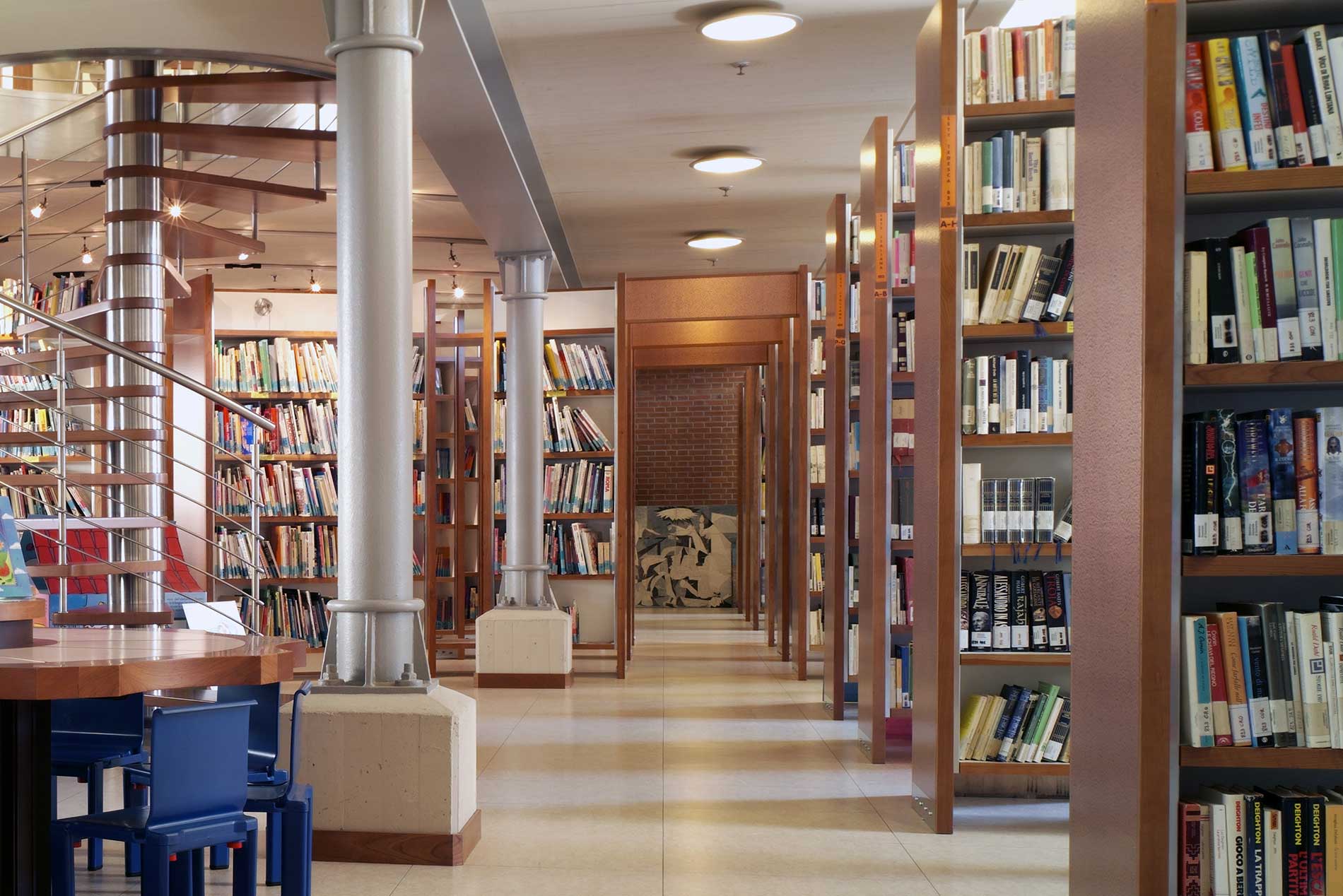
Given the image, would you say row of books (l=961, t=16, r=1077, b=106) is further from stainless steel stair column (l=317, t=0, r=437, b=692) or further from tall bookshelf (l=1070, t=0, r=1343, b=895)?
tall bookshelf (l=1070, t=0, r=1343, b=895)

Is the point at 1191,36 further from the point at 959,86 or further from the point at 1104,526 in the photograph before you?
the point at 959,86

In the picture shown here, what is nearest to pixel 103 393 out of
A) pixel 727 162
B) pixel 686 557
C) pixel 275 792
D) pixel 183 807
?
pixel 275 792

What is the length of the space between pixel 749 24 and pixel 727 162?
218 cm

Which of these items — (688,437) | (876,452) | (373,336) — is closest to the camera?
(373,336)

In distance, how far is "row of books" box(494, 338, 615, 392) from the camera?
845 cm

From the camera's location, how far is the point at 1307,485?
2.00m

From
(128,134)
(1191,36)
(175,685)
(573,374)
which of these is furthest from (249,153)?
(1191,36)

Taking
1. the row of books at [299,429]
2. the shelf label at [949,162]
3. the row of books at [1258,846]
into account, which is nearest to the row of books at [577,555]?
the row of books at [299,429]

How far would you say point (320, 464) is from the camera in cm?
839

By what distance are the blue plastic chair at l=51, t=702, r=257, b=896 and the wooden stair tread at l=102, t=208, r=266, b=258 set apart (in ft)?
12.8

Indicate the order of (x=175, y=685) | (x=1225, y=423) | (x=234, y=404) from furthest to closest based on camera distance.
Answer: (x=234, y=404) < (x=175, y=685) < (x=1225, y=423)

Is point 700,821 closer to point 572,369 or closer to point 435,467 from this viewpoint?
point 435,467

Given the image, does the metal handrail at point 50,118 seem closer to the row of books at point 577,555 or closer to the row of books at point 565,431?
the row of books at point 565,431

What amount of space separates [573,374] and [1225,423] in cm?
669
